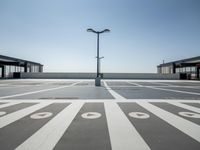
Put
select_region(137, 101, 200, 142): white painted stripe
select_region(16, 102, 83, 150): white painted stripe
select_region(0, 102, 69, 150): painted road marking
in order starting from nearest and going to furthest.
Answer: select_region(16, 102, 83, 150): white painted stripe < select_region(0, 102, 69, 150): painted road marking < select_region(137, 101, 200, 142): white painted stripe

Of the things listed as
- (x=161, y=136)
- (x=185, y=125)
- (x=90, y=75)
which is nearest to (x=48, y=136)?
(x=161, y=136)

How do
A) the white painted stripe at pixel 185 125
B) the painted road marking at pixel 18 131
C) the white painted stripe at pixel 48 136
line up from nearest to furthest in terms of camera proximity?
1. the white painted stripe at pixel 48 136
2. the painted road marking at pixel 18 131
3. the white painted stripe at pixel 185 125

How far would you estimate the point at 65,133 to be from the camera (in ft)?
12.0

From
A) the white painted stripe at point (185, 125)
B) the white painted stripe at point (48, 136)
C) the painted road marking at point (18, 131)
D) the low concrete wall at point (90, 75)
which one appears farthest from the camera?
the low concrete wall at point (90, 75)

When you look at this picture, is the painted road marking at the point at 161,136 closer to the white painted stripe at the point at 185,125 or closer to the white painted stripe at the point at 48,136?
the white painted stripe at the point at 185,125

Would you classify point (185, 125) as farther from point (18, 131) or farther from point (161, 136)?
point (18, 131)

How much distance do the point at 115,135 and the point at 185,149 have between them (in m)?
1.47

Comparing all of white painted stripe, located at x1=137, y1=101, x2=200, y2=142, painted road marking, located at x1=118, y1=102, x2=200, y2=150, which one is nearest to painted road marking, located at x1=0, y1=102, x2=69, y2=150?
painted road marking, located at x1=118, y1=102, x2=200, y2=150

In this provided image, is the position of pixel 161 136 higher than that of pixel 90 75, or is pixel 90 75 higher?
pixel 90 75

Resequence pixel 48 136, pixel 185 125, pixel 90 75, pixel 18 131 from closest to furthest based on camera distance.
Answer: pixel 48 136, pixel 18 131, pixel 185 125, pixel 90 75

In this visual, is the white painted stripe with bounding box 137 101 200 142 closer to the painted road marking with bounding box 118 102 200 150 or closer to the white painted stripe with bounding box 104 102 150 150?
the painted road marking with bounding box 118 102 200 150

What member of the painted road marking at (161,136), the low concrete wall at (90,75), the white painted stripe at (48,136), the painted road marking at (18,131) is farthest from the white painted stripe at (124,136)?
the low concrete wall at (90,75)

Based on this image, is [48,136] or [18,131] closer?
[48,136]

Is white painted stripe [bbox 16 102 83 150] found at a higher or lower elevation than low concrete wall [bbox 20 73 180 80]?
lower
